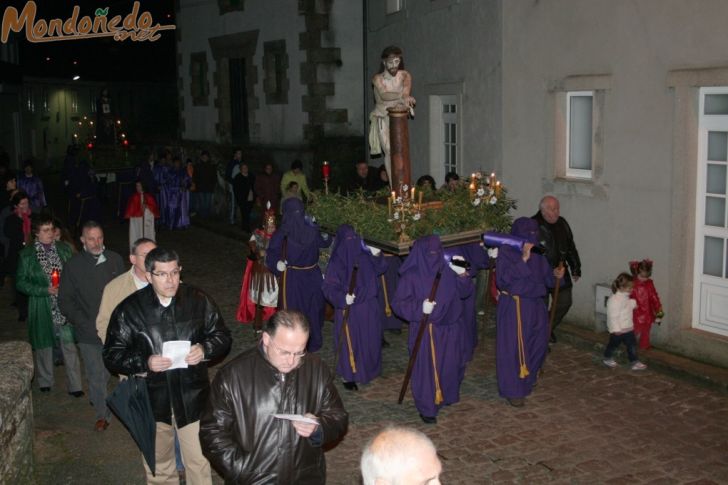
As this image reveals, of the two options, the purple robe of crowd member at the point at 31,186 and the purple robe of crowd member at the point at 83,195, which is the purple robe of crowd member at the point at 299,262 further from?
the purple robe of crowd member at the point at 83,195

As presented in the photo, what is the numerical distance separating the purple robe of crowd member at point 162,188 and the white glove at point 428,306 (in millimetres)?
14694

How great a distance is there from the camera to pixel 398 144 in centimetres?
1088

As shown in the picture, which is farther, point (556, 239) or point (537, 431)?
point (556, 239)

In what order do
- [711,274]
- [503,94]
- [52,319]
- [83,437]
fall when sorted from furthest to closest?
[503,94]
[711,274]
[52,319]
[83,437]

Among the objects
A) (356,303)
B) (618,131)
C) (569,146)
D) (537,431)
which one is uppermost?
(618,131)

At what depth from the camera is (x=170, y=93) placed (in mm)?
52656

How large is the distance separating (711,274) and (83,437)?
7.19m

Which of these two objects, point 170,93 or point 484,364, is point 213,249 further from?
point 170,93

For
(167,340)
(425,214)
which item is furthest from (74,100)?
(167,340)

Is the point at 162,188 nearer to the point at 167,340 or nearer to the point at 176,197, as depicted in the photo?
the point at 176,197

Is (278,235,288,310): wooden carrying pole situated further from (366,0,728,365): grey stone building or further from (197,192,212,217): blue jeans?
(197,192,212,217): blue jeans

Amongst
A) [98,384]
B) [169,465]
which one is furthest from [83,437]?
[169,465]

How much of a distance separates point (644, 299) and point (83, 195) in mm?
12975

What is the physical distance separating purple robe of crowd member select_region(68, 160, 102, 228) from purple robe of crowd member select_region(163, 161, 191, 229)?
3167 mm
